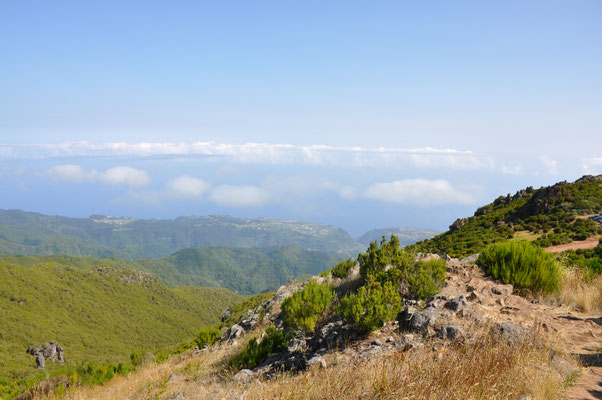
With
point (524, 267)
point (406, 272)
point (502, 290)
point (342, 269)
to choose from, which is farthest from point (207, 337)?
point (524, 267)

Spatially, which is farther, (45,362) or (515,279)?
(45,362)

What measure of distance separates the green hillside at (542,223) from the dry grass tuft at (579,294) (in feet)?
60.2

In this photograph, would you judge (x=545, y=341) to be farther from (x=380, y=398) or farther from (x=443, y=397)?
(x=380, y=398)

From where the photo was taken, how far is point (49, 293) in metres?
125

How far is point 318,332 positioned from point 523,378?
521cm

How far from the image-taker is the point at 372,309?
7.06 m

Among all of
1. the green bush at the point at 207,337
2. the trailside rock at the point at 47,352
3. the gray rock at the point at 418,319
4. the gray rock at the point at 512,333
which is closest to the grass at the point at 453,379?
the gray rock at the point at 512,333

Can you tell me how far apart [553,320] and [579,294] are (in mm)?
1990

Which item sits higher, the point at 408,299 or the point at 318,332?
the point at 408,299

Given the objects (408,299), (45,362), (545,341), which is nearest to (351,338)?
(408,299)

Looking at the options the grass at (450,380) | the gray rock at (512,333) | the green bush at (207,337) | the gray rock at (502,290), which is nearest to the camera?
the grass at (450,380)

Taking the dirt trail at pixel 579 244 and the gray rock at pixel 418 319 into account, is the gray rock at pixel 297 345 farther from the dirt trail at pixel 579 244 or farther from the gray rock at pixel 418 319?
the dirt trail at pixel 579 244

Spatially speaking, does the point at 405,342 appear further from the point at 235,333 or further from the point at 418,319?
the point at 235,333

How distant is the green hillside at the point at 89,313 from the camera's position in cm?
9512
